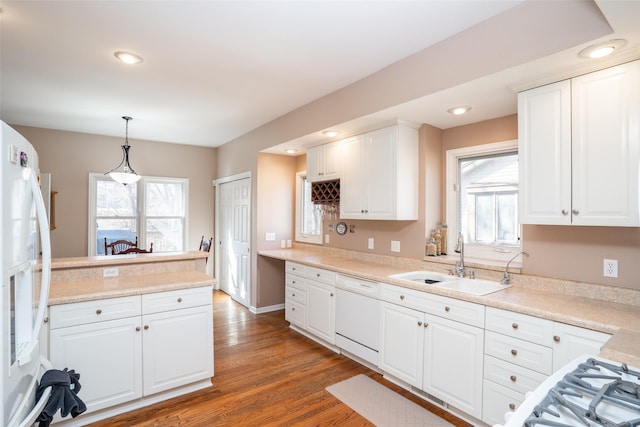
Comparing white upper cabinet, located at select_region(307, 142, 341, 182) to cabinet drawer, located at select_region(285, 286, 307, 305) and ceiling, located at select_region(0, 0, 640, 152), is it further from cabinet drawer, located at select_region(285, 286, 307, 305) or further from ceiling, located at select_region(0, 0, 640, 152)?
cabinet drawer, located at select_region(285, 286, 307, 305)

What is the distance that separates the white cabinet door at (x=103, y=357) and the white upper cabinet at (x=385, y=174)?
2.22m

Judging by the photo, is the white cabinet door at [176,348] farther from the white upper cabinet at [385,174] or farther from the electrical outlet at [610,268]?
the electrical outlet at [610,268]

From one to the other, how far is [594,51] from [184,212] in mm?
5786

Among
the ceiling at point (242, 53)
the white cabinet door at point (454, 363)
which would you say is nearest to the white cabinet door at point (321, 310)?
the white cabinet door at point (454, 363)

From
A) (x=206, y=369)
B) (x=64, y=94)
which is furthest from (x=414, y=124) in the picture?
(x=64, y=94)

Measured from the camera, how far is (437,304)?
2.38 metres

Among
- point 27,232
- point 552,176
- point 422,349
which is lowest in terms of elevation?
point 422,349

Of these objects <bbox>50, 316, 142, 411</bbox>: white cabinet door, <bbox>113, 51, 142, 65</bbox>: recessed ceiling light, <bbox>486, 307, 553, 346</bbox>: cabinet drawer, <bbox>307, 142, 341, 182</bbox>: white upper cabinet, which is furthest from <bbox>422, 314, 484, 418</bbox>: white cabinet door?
<bbox>113, 51, 142, 65</bbox>: recessed ceiling light

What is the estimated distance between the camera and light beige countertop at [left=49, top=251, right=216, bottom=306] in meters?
2.28

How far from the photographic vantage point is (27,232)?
1.46 meters

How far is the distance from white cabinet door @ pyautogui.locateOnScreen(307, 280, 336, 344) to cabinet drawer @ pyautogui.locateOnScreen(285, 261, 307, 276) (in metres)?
0.16

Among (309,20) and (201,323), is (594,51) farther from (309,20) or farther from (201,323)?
(201,323)

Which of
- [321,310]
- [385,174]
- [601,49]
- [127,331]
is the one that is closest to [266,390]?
[321,310]

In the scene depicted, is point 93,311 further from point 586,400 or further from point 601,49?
point 601,49
